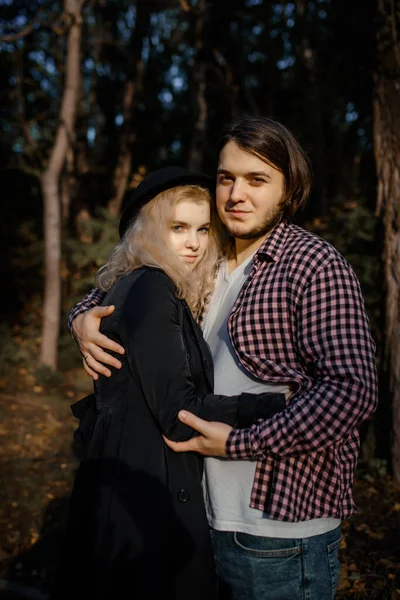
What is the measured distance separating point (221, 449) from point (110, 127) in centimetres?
1709

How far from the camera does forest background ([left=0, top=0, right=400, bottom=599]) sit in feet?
16.1

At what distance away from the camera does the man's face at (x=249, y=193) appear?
217 cm

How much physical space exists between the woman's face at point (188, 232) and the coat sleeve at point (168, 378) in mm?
495

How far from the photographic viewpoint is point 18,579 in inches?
159

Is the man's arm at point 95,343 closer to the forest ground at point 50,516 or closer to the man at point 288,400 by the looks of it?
the man at point 288,400

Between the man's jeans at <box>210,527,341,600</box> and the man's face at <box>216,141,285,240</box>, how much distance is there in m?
1.23

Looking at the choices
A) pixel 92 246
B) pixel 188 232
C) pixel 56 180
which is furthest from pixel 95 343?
pixel 92 246

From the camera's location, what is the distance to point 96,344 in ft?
7.01

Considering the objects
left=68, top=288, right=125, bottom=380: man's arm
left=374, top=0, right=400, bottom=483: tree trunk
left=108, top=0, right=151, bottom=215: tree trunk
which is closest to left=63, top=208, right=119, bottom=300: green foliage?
left=108, top=0, right=151, bottom=215: tree trunk

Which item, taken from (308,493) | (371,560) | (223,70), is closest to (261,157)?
(308,493)

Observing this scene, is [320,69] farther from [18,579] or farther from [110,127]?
[18,579]

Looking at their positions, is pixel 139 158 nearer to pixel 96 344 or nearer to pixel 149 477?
pixel 96 344

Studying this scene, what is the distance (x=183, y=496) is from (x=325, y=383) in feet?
2.29

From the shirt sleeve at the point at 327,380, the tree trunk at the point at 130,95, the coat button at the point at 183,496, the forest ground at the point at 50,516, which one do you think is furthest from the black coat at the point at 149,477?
the tree trunk at the point at 130,95
